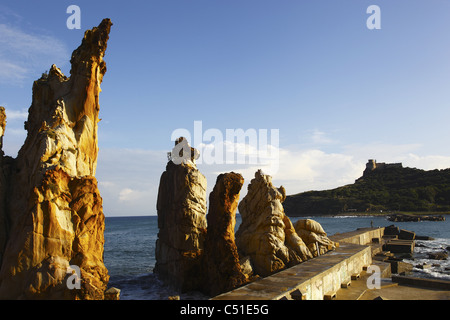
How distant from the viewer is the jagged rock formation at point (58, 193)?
12.6m

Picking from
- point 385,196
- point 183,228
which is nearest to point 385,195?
point 385,196

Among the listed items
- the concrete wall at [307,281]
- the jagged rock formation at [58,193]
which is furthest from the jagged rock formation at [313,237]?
the jagged rock formation at [58,193]

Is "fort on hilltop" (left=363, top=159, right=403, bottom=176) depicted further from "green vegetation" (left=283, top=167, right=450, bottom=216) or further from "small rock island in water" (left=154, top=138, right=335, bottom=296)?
"small rock island in water" (left=154, top=138, right=335, bottom=296)

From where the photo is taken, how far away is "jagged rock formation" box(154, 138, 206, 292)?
1988cm

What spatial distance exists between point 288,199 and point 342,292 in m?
139

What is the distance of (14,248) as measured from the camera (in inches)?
502

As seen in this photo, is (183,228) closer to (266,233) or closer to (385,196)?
(266,233)

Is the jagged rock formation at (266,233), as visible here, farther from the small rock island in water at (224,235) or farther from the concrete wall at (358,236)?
the concrete wall at (358,236)

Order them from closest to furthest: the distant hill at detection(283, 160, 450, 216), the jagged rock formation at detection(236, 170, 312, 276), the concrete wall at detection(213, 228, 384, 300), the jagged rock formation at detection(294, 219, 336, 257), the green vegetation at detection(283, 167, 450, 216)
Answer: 1. the concrete wall at detection(213, 228, 384, 300)
2. the jagged rock formation at detection(236, 170, 312, 276)
3. the jagged rock formation at detection(294, 219, 336, 257)
4. the green vegetation at detection(283, 167, 450, 216)
5. the distant hill at detection(283, 160, 450, 216)

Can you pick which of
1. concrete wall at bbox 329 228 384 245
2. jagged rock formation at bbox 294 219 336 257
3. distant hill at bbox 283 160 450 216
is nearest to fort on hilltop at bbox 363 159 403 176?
distant hill at bbox 283 160 450 216

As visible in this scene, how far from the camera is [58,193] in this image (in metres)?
13.5

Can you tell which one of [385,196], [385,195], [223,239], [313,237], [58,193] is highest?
[58,193]

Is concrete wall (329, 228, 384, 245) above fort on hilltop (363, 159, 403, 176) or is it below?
below

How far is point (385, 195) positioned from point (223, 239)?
4906 inches
